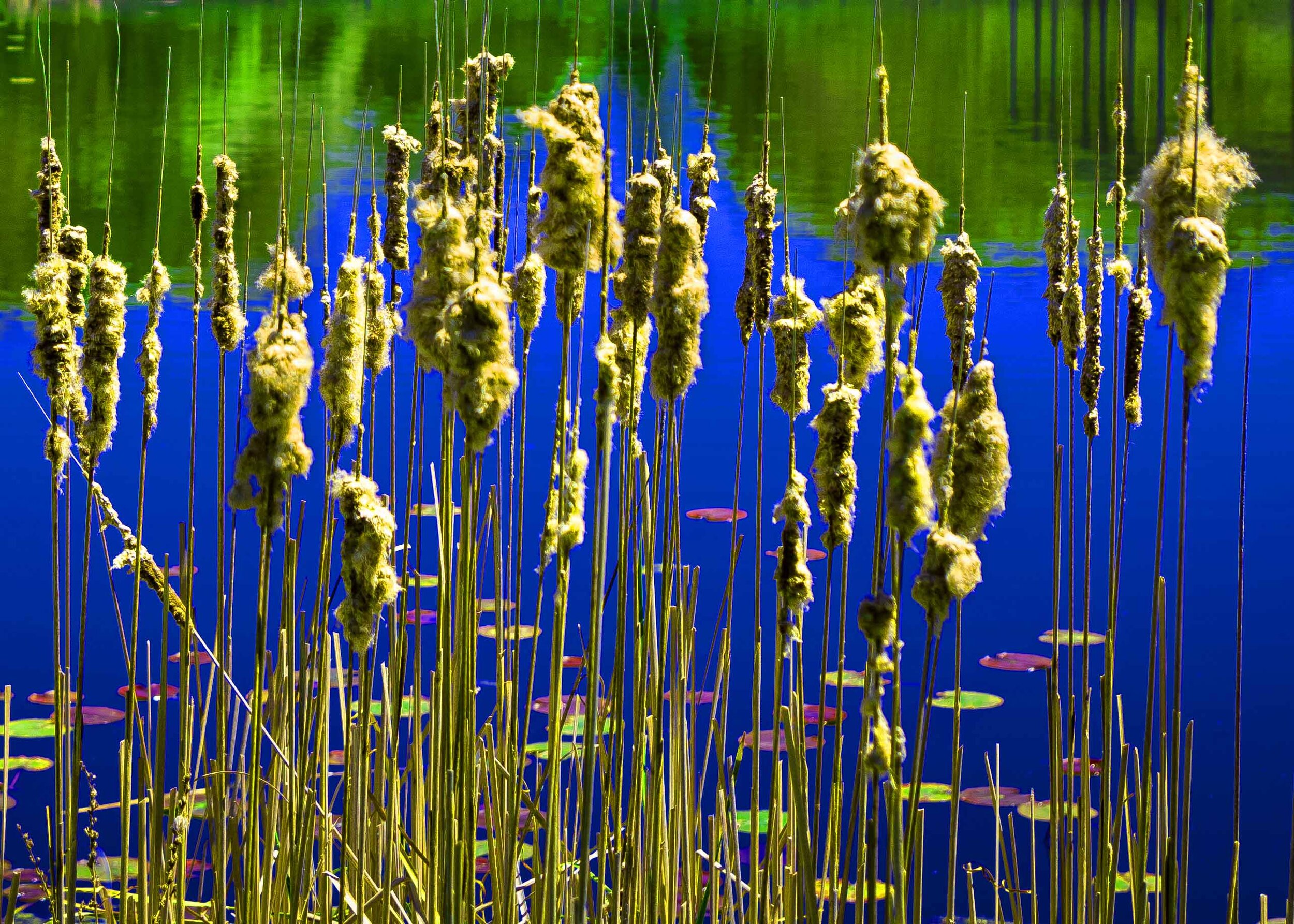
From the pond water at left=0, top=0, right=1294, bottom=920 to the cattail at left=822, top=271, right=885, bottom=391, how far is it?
230mm

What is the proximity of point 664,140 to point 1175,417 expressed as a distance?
697 cm

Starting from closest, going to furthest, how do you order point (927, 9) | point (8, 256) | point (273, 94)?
1. point (8, 256)
2. point (273, 94)
3. point (927, 9)

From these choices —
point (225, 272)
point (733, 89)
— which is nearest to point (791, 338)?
point (225, 272)

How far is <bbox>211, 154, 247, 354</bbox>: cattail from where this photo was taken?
2045 mm

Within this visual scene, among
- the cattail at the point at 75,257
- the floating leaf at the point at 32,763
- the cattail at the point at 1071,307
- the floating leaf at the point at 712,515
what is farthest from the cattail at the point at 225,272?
the floating leaf at the point at 712,515

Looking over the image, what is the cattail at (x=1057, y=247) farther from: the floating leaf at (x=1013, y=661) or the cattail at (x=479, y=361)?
the floating leaf at (x=1013, y=661)

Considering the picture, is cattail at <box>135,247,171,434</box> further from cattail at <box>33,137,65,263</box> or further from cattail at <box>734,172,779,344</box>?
cattail at <box>734,172,779,344</box>

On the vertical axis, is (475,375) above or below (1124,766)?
above

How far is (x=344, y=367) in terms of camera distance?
1822mm

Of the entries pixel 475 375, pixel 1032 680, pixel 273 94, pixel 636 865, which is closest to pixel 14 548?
pixel 1032 680

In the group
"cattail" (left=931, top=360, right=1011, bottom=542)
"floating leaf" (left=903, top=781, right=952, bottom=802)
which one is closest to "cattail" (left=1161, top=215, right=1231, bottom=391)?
"cattail" (left=931, top=360, right=1011, bottom=542)

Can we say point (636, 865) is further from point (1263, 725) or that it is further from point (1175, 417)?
point (1175, 417)

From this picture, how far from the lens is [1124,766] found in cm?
196

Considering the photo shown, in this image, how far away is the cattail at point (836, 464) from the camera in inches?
66.1
